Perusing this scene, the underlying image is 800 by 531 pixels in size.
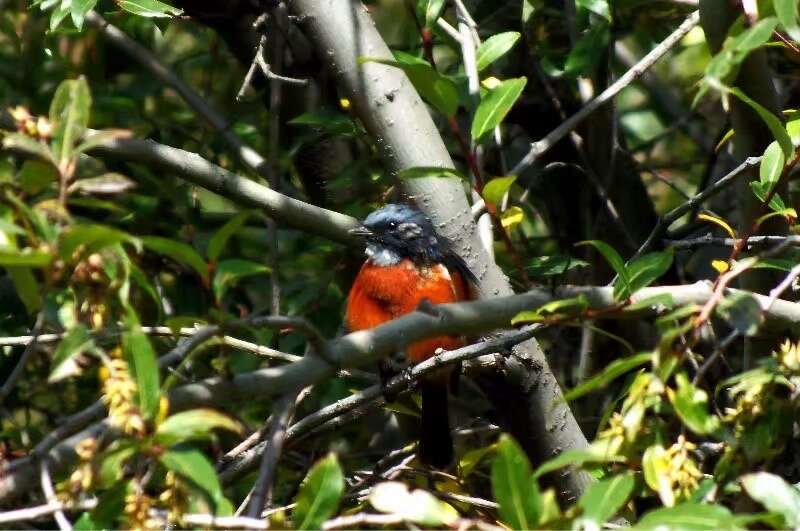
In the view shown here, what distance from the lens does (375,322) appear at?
5590 mm

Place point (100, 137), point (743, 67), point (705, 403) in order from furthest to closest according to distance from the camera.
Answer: point (743, 67), point (705, 403), point (100, 137)

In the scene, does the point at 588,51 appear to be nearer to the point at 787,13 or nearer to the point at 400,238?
the point at 400,238

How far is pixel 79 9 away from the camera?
414 cm

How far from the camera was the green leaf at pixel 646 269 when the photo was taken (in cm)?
334

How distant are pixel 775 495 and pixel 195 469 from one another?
1333 millimetres

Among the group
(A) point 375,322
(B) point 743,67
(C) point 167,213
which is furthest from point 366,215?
(B) point 743,67

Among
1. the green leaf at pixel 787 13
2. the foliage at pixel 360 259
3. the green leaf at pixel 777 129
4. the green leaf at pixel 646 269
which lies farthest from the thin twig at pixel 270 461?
the green leaf at pixel 777 129

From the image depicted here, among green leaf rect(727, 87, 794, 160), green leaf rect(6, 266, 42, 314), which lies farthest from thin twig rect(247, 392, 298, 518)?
green leaf rect(727, 87, 794, 160)

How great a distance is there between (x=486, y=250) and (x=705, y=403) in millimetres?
1819

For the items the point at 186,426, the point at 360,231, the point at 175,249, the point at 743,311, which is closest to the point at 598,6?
the point at 360,231

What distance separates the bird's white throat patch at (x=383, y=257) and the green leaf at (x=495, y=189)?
7.94ft

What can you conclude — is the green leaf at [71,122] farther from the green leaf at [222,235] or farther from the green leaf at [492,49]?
the green leaf at [492,49]

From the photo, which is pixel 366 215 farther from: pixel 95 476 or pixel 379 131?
pixel 95 476

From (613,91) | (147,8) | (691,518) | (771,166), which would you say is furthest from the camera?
(613,91)
